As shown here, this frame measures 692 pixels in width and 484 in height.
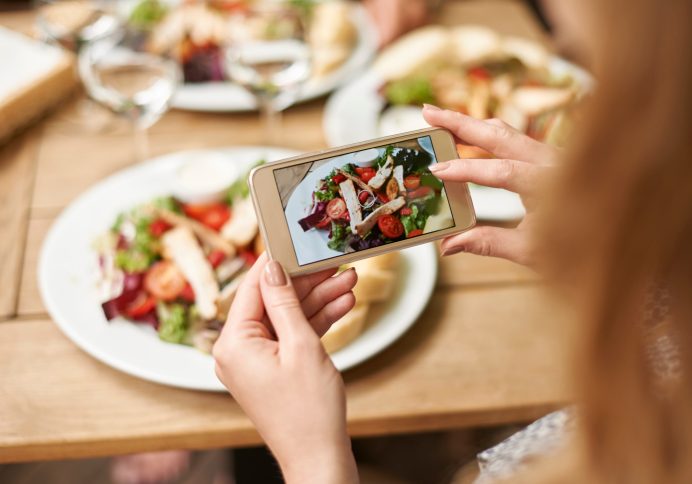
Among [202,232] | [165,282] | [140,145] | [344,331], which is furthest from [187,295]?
[140,145]

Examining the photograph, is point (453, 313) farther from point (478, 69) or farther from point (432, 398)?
point (478, 69)

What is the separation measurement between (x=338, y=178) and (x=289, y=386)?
28cm

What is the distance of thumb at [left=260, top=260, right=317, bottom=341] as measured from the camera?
820mm

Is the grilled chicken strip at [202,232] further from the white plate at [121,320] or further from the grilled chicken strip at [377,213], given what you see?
the grilled chicken strip at [377,213]

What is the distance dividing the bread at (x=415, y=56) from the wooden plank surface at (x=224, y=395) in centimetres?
76

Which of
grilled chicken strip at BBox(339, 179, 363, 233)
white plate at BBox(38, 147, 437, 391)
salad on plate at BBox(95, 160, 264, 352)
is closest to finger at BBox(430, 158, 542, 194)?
grilled chicken strip at BBox(339, 179, 363, 233)

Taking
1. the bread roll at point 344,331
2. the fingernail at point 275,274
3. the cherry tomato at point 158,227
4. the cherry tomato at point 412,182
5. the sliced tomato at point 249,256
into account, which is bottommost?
the bread roll at point 344,331

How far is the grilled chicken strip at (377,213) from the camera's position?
3.06 ft

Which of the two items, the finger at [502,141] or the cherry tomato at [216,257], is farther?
the cherry tomato at [216,257]

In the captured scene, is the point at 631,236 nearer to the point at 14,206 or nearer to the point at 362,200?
the point at 362,200

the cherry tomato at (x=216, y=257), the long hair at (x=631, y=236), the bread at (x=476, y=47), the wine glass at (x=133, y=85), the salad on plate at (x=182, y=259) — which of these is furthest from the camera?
the bread at (x=476, y=47)

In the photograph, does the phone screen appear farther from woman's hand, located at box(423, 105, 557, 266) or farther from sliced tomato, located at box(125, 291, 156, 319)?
sliced tomato, located at box(125, 291, 156, 319)

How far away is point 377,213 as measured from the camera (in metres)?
0.94

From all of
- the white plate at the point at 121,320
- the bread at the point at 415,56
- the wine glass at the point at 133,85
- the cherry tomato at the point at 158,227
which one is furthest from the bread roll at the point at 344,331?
the bread at the point at 415,56
